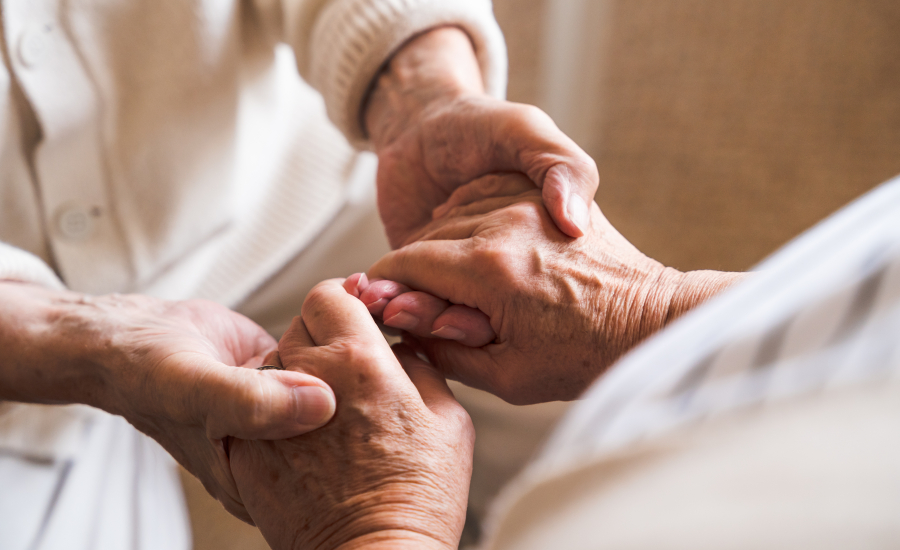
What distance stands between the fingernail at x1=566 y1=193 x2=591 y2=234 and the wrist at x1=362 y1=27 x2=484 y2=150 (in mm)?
208

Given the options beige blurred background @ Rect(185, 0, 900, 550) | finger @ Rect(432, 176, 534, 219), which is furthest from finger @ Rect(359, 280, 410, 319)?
beige blurred background @ Rect(185, 0, 900, 550)

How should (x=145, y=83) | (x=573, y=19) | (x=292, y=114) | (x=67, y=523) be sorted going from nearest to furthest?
(x=67, y=523), (x=145, y=83), (x=292, y=114), (x=573, y=19)

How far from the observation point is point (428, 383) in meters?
0.48

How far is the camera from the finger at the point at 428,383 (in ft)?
1.48

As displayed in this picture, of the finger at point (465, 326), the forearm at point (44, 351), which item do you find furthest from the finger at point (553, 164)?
the forearm at point (44, 351)

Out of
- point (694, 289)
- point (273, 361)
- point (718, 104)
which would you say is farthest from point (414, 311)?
point (718, 104)

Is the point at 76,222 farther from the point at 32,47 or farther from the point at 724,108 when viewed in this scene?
the point at 724,108

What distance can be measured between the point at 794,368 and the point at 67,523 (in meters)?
0.59

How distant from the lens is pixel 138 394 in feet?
1.54

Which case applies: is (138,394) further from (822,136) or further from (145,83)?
(822,136)

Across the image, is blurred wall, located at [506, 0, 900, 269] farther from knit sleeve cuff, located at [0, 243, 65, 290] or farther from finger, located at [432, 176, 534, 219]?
knit sleeve cuff, located at [0, 243, 65, 290]

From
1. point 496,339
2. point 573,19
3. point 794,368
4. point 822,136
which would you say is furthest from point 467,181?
point 822,136

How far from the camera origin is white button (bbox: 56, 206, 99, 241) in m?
0.64

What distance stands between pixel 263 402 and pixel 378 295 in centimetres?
16
